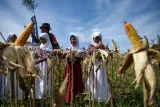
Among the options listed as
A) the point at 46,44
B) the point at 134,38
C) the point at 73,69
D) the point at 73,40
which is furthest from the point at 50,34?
the point at 134,38

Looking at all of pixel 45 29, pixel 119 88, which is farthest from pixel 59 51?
pixel 119 88

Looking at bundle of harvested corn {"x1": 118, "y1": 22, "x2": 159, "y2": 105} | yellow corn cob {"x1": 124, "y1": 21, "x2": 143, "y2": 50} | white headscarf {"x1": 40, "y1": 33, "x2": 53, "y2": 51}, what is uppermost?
white headscarf {"x1": 40, "y1": 33, "x2": 53, "y2": 51}

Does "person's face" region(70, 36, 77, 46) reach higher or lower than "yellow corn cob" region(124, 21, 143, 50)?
higher

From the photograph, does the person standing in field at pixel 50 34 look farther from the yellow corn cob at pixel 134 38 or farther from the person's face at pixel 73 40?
the yellow corn cob at pixel 134 38

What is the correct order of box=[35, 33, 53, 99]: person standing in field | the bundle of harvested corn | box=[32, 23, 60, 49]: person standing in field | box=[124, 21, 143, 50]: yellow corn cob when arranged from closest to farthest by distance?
1. the bundle of harvested corn
2. box=[124, 21, 143, 50]: yellow corn cob
3. box=[35, 33, 53, 99]: person standing in field
4. box=[32, 23, 60, 49]: person standing in field

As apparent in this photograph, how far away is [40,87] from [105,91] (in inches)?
65.9

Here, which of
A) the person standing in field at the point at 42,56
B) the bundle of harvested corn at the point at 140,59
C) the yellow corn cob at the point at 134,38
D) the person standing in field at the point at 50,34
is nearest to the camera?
the bundle of harvested corn at the point at 140,59

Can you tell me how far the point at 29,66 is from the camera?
130 cm

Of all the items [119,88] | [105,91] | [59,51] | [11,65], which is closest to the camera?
[11,65]

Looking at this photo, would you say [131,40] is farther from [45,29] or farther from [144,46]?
[45,29]

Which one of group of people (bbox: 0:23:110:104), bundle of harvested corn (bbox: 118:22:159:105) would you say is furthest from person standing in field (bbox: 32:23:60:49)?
bundle of harvested corn (bbox: 118:22:159:105)

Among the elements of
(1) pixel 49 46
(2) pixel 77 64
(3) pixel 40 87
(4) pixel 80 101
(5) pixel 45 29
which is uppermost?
(5) pixel 45 29

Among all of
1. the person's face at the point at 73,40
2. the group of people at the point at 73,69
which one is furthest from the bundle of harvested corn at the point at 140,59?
the person's face at the point at 73,40

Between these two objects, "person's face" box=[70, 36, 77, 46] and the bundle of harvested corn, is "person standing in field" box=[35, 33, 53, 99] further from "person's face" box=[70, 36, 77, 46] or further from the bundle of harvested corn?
the bundle of harvested corn
